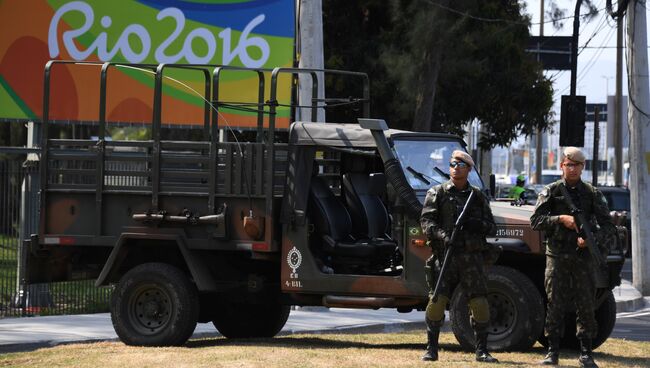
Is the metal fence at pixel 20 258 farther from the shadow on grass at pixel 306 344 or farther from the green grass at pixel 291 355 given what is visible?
the shadow on grass at pixel 306 344

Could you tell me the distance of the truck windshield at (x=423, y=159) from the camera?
12961 mm

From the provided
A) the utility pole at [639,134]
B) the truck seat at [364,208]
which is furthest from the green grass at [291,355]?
the utility pole at [639,134]

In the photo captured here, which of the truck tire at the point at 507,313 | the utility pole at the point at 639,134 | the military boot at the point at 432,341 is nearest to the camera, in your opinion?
the military boot at the point at 432,341

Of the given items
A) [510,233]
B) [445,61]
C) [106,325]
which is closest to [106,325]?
[106,325]

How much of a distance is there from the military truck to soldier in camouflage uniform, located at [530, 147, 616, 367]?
99cm

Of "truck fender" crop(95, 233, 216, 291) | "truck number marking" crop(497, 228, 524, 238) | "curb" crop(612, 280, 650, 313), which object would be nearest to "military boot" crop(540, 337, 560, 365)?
"truck number marking" crop(497, 228, 524, 238)

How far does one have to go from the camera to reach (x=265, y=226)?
13.0 m

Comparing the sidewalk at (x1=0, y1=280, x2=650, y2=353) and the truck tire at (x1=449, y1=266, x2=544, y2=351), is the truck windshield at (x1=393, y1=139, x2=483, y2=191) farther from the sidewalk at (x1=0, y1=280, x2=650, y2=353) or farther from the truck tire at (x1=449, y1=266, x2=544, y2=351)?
the sidewalk at (x1=0, y1=280, x2=650, y2=353)

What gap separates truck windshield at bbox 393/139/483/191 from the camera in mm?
12961

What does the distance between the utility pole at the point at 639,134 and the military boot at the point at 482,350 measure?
12195 millimetres

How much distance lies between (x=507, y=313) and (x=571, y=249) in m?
1.42

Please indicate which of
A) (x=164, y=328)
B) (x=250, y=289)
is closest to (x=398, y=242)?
(x=250, y=289)

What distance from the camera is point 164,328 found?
44.0 ft

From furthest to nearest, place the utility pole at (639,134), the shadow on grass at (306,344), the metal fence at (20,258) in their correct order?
the utility pole at (639,134) → the metal fence at (20,258) → the shadow on grass at (306,344)
